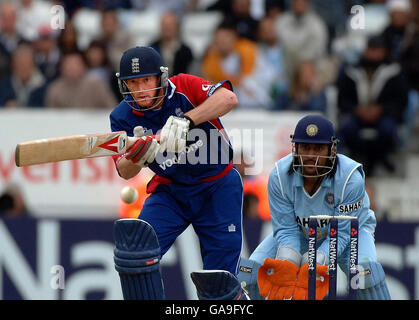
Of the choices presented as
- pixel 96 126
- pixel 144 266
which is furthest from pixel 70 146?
pixel 96 126

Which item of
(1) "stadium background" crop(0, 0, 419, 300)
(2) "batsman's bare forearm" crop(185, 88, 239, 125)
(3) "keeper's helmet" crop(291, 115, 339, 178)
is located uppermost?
(2) "batsman's bare forearm" crop(185, 88, 239, 125)

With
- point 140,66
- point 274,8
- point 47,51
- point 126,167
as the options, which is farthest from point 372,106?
point 140,66

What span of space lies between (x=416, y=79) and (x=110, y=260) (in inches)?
179

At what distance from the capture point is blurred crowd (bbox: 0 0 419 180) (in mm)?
11188

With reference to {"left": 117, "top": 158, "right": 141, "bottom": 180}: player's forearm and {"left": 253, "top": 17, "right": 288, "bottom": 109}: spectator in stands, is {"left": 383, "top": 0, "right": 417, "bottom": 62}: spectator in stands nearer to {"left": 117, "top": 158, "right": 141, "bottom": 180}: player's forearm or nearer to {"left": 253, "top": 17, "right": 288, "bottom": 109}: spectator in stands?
{"left": 253, "top": 17, "right": 288, "bottom": 109}: spectator in stands

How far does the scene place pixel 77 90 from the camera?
1133cm

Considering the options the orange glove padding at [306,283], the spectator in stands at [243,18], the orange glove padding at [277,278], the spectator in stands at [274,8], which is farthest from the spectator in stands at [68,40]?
the orange glove padding at [306,283]

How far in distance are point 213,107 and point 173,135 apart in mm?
440

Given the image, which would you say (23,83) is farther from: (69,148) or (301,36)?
(69,148)

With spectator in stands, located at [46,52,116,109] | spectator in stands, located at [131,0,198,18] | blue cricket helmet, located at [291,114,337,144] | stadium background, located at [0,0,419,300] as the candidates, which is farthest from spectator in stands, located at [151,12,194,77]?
blue cricket helmet, located at [291,114,337,144]

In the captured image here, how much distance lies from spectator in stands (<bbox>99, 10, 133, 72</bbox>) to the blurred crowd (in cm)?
1

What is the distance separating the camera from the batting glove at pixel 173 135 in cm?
604

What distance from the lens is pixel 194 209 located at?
670cm
